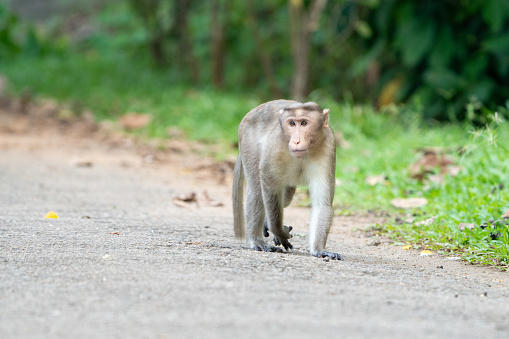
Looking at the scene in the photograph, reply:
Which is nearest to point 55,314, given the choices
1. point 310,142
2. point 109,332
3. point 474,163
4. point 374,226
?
point 109,332

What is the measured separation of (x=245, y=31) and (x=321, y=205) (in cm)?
1029

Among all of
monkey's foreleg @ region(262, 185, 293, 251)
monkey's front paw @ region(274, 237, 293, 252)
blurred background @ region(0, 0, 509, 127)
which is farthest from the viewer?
blurred background @ region(0, 0, 509, 127)

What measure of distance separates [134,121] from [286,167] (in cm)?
692

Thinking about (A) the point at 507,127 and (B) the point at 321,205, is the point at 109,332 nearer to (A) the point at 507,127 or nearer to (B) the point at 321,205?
(B) the point at 321,205

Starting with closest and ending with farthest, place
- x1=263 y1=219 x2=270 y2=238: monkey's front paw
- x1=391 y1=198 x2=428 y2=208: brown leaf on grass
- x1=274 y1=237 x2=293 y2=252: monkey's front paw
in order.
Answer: x1=274 y1=237 x2=293 y2=252: monkey's front paw → x1=263 y1=219 x2=270 y2=238: monkey's front paw → x1=391 y1=198 x2=428 y2=208: brown leaf on grass

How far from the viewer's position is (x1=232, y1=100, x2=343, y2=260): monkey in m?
4.52

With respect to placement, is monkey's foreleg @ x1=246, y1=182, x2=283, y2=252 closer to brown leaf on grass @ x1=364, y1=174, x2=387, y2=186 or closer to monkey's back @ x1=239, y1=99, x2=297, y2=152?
monkey's back @ x1=239, y1=99, x2=297, y2=152

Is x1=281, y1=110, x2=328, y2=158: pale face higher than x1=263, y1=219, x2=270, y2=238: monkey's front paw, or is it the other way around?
x1=281, y1=110, x2=328, y2=158: pale face

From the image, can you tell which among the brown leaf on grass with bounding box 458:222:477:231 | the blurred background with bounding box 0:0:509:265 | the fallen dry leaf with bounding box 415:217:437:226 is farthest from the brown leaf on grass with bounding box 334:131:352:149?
the brown leaf on grass with bounding box 458:222:477:231

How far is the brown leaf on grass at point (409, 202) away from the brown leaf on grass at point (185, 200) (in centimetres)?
173

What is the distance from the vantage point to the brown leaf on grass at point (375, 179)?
7029 mm

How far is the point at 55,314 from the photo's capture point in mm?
2887

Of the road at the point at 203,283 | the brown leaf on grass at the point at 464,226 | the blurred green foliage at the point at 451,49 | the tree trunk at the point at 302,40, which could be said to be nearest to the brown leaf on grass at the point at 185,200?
the road at the point at 203,283

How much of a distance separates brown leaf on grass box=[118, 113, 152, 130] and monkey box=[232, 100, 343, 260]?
642 centimetres
